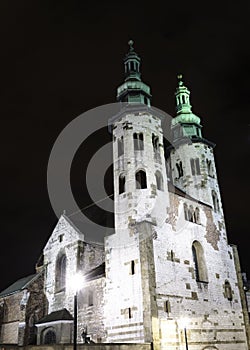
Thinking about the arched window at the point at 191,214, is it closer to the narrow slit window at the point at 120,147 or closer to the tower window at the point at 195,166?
the tower window at the point at 195,166

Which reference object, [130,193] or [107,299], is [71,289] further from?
[130,193]

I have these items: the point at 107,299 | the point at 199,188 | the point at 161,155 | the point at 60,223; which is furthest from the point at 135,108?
the point at 107,299

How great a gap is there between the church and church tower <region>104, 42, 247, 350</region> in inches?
3.2

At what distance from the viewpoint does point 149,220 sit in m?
27.5

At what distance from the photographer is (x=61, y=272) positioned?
33.2 meters

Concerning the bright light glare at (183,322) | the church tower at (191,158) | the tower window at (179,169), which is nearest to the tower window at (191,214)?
the church tower at (191,158)

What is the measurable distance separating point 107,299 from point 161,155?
12.9 m

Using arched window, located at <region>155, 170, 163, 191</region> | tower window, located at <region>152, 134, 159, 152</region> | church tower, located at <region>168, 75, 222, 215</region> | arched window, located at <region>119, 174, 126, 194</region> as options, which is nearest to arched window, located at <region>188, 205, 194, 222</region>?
arched window, located at <region>155, 170, 163, 191</region>

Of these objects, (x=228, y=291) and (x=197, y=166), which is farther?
(x=197, y=166)

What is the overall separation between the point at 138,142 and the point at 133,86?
6355 mm

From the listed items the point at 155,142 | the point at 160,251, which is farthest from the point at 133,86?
the point at 160,251

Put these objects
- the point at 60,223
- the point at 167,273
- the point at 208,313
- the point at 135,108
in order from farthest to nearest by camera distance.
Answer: the point at 60,223
the point at 135,108
the point at 208,313
the point at 167,273

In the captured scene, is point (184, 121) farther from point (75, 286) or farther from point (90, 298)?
point (75, 286)

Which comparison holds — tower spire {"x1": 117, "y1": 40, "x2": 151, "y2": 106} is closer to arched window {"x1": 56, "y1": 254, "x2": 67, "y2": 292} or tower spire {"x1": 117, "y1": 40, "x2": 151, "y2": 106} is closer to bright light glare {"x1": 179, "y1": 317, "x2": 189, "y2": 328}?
arched window {"x1": 56, "y1": 254, "x2": 67, "y2": 292}
